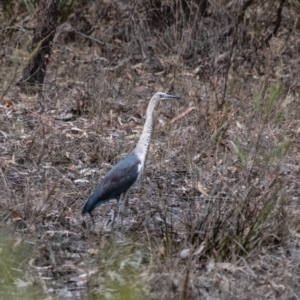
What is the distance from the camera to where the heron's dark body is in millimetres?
6168

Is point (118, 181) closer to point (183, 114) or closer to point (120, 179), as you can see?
point (120, 179)

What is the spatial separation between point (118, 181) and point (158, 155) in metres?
1.69

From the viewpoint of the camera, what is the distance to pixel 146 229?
19.6 ft

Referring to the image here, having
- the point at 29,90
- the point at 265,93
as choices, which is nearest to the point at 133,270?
the point at 265,93

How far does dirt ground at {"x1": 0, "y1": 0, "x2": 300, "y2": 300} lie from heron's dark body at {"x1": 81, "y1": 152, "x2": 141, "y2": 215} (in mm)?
237

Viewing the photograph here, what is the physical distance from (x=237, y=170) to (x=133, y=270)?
2.44 m

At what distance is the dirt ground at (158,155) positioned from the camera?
5.40 meters

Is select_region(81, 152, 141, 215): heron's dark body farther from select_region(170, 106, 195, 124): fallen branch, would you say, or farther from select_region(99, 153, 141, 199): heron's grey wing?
select_region(170, 106, 195, 124): fallen branch

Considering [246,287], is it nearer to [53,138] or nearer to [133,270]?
[133,270]

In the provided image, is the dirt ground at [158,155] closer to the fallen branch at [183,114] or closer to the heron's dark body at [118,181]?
the fallen branch at [183,114]

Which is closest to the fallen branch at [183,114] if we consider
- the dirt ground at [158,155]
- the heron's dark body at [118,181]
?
the dirt ground at [158,155]

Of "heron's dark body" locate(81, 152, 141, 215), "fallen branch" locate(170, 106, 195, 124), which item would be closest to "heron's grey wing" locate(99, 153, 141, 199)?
"heron's dark body" locate(81, 152, 141, 215)

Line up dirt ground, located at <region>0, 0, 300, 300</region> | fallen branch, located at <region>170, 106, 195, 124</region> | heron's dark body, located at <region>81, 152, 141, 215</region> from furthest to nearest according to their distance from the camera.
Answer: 1. fallen branch, located at <region>170, 106, 195, 124</region>
2. heron's dark body, located at <region>81, 152, 141, 215</region>
3. dirt ground, located at <region>0, 0, 300, 300</region>

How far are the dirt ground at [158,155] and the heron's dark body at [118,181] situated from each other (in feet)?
0.78
